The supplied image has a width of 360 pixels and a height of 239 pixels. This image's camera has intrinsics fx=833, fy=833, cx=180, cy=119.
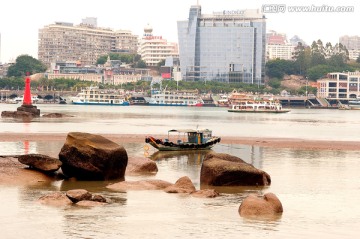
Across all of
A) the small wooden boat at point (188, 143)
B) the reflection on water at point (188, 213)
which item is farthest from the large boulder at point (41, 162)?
the small wooden boat at point (188, 143)

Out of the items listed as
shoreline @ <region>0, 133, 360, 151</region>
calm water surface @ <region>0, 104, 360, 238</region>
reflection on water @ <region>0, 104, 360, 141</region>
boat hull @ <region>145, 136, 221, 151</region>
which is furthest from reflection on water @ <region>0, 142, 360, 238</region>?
reflection on water @ <region>0, 104, 360, 141</region>

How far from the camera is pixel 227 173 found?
3928cm

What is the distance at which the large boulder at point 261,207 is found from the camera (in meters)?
32.1

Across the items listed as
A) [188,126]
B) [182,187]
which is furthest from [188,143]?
[188,126]

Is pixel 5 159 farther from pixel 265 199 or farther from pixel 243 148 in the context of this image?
pixel 243 148

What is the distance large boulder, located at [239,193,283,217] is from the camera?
3209 centimetres

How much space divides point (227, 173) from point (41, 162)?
9011mm

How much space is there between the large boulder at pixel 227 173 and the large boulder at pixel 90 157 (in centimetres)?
424

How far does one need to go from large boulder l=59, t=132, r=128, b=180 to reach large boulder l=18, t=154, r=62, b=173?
16.7 inches

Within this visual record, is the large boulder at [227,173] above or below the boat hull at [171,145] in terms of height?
above

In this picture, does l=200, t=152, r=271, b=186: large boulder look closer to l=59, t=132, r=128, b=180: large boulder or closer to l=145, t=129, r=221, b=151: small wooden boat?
l=59, t=132, r=128, b=180: large boulder

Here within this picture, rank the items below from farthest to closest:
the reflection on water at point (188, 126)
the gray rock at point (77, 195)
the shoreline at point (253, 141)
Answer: the reflection on water at point (188, 126) → the shoreline at point (253, 141) → the gray rock at point (77, 195)

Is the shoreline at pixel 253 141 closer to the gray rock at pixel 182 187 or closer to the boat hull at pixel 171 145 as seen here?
the boat hull at pixel 171 145

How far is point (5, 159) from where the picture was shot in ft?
135
